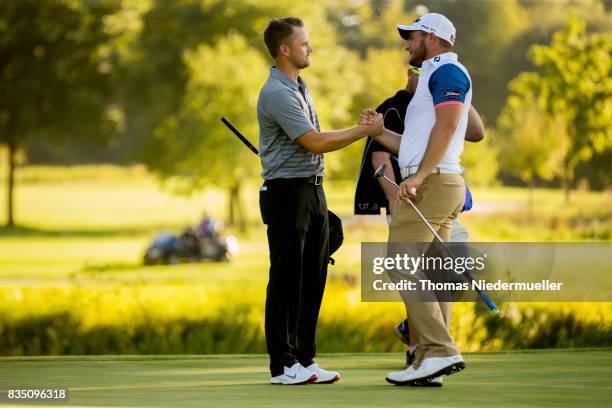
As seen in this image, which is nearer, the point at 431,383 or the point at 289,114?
the point at 431,383

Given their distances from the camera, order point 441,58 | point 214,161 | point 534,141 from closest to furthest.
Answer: point 441,58 < point 534,141 < point 214,161

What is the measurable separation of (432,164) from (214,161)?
3728 centimetres

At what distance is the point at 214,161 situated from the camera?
4238cm

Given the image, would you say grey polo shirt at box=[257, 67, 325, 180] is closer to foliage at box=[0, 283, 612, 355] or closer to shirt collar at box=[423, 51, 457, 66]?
shirt collar at box=[423, 51, 457, 66]

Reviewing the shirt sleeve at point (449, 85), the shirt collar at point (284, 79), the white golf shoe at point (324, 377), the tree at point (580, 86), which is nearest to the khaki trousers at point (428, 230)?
the shirt sleeve at point (449, 85)

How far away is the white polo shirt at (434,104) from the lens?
5.29 meters

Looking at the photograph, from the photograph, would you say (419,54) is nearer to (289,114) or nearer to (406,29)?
(406,29)

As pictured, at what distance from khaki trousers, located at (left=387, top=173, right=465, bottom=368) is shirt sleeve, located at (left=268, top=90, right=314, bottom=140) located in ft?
1.84

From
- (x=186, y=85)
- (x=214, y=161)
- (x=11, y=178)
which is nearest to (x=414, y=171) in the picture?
(x=214, y=161)

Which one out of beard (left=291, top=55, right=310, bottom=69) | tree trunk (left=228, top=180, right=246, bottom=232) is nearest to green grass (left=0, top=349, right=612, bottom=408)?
beard (left=291, top=55, right=310, bottom=69)

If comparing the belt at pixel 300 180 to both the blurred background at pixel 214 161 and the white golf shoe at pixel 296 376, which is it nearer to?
the white golf shoe at pixel 296 376

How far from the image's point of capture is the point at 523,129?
38188 mm

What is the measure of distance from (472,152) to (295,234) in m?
39.0

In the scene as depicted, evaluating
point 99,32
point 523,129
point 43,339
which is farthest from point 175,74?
point 43,339
